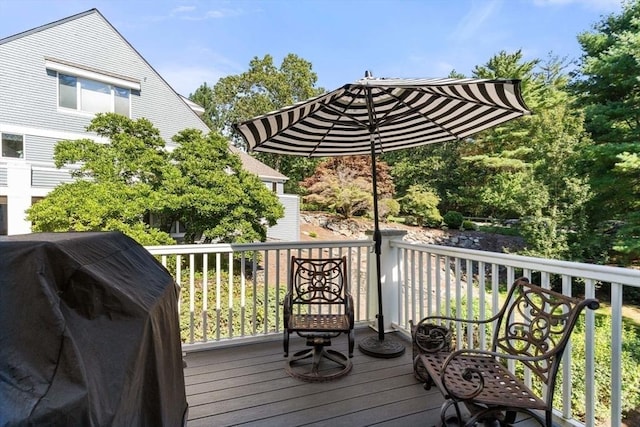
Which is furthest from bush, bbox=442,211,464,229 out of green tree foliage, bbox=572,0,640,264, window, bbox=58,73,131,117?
window, bbox=58,73,131,117

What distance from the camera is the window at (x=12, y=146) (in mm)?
9320

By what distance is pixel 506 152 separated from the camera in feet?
50.3

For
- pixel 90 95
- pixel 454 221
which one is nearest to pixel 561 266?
pixel 90 95

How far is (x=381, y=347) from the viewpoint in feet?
9.73

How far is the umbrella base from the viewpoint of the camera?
9.39 feet

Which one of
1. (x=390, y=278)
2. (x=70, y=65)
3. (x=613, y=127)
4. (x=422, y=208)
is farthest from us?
(x=422, y=208)

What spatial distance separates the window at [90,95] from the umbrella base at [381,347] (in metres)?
11.4

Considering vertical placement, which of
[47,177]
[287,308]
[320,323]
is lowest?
[320,323]

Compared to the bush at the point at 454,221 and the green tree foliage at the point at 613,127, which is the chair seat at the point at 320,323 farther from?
the bush at the point at 454,221

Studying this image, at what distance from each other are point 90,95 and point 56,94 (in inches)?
33.8

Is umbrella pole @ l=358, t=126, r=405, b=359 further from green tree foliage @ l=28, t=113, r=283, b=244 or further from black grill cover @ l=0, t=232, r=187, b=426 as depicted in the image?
green tree foliage @ l=28, t=113, r=283, b=244

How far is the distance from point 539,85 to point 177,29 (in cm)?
1577

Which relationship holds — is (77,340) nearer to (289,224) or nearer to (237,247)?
(237,247)

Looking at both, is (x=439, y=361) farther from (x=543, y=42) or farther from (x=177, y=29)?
(x=543, y=42)
